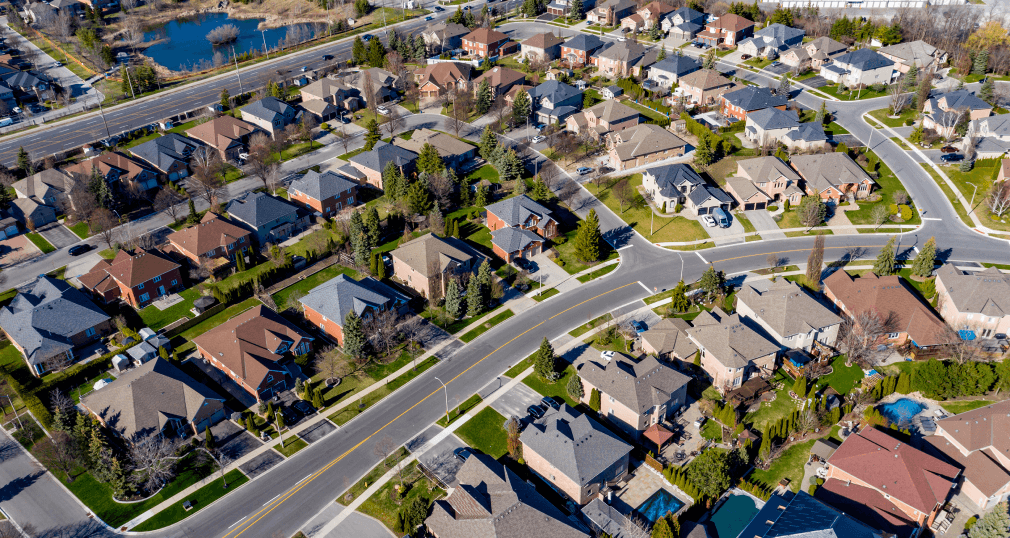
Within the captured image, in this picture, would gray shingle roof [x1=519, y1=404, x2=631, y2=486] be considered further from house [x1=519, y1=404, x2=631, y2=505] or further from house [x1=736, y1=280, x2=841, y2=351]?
house [x1=736, y1=280, x2=841, y2=351]

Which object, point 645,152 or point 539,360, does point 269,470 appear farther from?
point 645,152

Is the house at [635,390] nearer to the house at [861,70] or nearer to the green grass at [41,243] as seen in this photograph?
the green grass at [41,243]

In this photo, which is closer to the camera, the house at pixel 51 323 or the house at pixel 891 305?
the house at pixel 891 305

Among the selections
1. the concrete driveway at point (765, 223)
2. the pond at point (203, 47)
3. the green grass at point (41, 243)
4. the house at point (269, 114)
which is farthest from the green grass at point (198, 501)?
the pond at point (203, 47)

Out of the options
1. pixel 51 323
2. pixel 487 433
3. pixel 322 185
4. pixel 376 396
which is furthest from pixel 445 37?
pixel 487 433

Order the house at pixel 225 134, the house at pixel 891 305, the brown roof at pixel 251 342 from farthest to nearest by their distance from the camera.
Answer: the house at pixel 225 134
the house at pixel 891 305
the brown roof at pixel 251 342

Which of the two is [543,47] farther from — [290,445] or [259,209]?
[290,445]

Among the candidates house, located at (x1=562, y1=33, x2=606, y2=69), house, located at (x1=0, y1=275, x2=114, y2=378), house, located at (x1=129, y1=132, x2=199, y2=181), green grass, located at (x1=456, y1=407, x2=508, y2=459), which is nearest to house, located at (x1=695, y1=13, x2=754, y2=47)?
house, located at (x1=562, y1=33, x2=606, y2=69)

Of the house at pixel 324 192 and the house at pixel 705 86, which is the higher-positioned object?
the house at pixel 705 86
